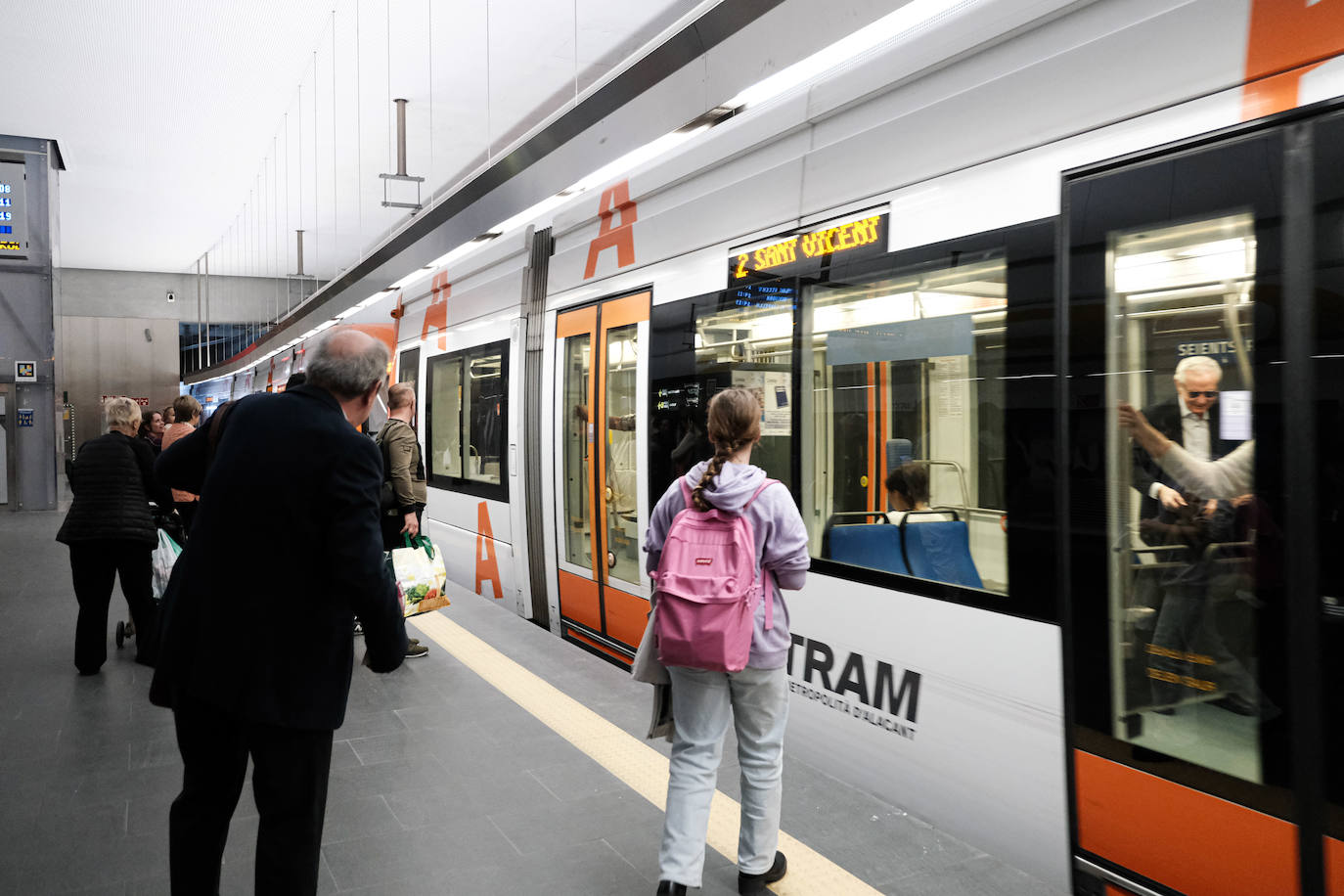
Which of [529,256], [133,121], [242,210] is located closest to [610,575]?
[529,256]

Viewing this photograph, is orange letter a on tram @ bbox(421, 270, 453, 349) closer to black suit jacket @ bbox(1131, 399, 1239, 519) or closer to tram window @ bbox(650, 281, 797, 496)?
tram window @ bbox(650, 281, 797, 496)

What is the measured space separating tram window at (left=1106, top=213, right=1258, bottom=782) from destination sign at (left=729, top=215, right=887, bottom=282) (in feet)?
3.18

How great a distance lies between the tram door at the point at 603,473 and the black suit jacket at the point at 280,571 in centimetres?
277

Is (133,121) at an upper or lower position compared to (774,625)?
upper

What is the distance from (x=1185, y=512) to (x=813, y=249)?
174 cm

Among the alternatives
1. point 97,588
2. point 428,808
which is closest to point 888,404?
point 428,808

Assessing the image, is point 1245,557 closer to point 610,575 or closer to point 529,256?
point 610,575

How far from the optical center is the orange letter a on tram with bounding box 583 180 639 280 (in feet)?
16.8

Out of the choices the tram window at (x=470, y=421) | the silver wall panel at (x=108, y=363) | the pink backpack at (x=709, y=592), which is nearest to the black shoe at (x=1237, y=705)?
the pink backpack at (x=709, y=592)

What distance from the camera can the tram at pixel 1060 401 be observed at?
2.09m

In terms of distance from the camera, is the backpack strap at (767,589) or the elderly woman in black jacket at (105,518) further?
the elderly woman in black jacket at (105,518)

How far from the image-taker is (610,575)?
17.7 feet

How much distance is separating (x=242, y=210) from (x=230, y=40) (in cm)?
889

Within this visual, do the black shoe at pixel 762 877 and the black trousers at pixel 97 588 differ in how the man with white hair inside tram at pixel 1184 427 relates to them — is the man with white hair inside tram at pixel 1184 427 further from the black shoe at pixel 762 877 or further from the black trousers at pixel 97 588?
the black trousers at pixel 97 588
